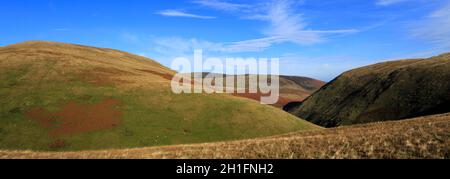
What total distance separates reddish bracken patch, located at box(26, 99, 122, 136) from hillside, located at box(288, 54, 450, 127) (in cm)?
6422

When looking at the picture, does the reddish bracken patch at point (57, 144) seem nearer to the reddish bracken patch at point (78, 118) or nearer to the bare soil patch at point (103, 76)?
the reddish bracken patch at point (78, 118)

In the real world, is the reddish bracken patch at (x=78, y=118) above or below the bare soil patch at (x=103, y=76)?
below

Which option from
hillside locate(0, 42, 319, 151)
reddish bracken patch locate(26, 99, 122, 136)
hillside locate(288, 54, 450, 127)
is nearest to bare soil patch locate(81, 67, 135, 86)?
hillside locate(0, 42, 319, 151)

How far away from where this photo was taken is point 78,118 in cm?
5900

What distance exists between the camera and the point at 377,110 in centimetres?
9331

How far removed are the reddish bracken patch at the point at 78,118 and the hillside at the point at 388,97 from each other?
64.2 metres

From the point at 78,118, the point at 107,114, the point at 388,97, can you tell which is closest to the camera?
the point at 78,118

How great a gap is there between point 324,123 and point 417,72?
100 feet

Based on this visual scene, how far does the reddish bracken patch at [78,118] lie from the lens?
55.8 metres

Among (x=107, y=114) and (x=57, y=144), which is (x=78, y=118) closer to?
(x=107, y=114)

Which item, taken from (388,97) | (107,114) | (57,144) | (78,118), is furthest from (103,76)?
(388,97)

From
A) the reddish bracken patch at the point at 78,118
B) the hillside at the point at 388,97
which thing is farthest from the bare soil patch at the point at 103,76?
the hillside at the point at 388,97

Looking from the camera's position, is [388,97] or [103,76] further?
[388,97]

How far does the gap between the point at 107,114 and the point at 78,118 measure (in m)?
4.81
